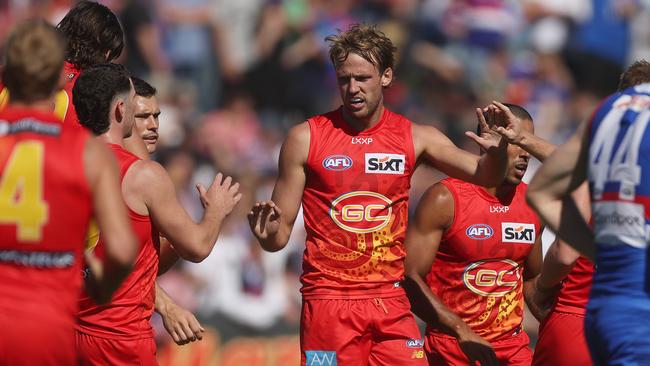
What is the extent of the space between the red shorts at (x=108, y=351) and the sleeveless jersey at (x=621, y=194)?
2851 mm

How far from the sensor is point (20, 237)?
492cm

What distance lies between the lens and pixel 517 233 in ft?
27.0

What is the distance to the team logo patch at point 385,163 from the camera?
25.7ft

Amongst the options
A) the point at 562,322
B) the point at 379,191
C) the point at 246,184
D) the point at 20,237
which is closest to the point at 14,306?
the point at 20,237

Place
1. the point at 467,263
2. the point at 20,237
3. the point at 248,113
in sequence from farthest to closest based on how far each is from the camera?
the point at 248,113 < the point at 467,263 < the point at 20,237

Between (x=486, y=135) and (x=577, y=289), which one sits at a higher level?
(x=486, y=135)

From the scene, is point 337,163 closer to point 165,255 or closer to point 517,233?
point 165,255

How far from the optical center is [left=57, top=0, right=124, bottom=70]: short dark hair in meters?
7.65

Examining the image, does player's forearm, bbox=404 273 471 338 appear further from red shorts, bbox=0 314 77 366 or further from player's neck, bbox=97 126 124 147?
red shorts, bbox=0 314 77 366

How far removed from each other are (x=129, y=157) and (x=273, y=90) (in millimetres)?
8803

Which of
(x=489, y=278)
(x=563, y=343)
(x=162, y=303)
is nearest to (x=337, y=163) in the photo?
(x=489, y=278)

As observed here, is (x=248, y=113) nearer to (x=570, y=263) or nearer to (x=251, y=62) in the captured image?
(x=251, y=62)

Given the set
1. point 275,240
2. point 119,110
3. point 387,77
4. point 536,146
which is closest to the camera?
point 119,110

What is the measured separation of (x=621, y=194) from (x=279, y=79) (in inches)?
410
